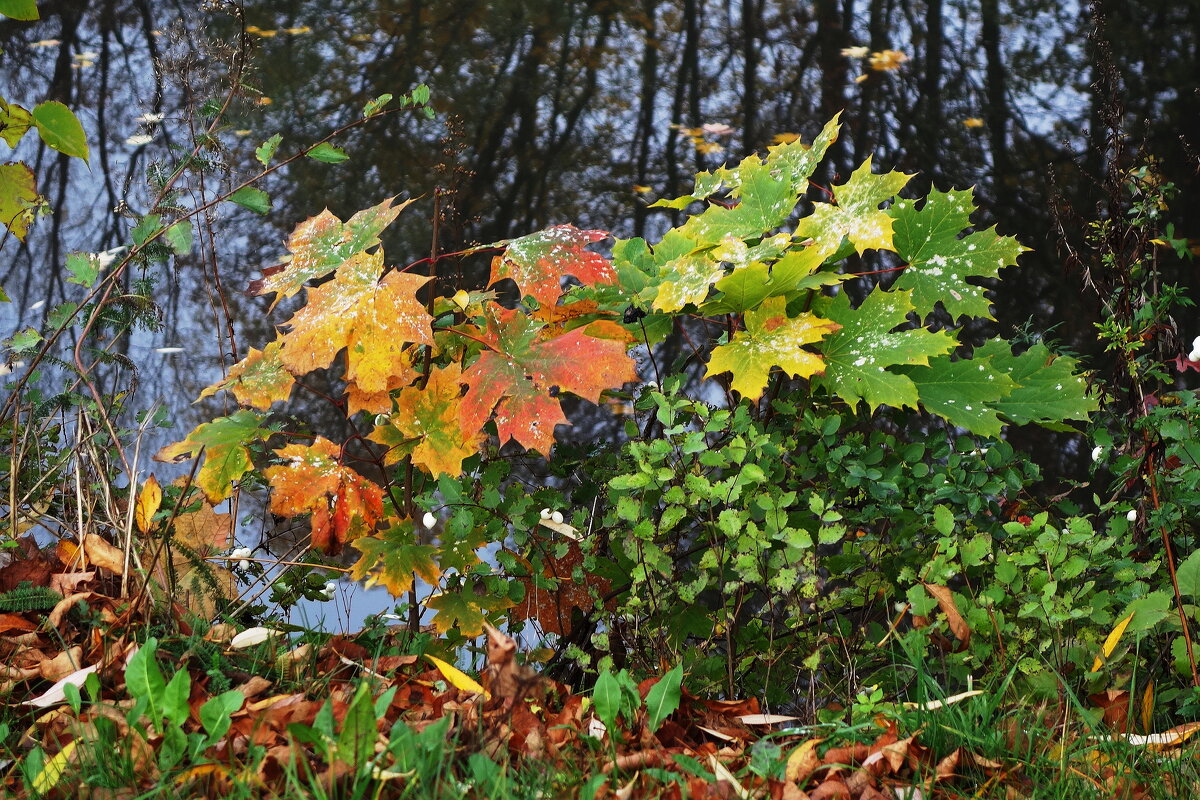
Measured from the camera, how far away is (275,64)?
22.7 ft

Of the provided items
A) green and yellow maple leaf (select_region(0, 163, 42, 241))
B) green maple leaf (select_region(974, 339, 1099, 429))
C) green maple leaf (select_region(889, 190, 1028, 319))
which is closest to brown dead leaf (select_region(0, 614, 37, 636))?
green and yellow maple leaf (select_region(0, 163, 42, 241))

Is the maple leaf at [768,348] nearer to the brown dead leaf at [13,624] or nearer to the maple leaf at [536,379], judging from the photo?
the maple leaf at [536,379]

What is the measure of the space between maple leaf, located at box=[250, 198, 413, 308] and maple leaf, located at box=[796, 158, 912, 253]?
0.89 m

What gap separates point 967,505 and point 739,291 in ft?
2.21

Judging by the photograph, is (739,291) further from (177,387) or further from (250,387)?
(177,387)

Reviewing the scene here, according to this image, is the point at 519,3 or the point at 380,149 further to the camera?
the point at 519,3

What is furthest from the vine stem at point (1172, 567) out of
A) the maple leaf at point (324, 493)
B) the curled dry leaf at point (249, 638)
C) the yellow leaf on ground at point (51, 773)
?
the yellow leaf on ground at point (51, 773)

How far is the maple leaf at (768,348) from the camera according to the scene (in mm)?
1921

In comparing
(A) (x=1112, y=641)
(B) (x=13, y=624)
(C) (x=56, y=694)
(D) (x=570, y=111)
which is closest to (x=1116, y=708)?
(A) (x=1112, y=641)

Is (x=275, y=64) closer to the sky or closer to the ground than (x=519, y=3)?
closer to the ground

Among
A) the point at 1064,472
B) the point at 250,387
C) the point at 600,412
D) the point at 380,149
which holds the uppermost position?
the point at 380,149

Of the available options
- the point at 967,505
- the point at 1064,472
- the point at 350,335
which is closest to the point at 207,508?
the point at 350,335

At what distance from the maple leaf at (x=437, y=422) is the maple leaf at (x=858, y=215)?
0.82 metres

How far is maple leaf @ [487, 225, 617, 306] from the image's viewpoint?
2.03 meters
